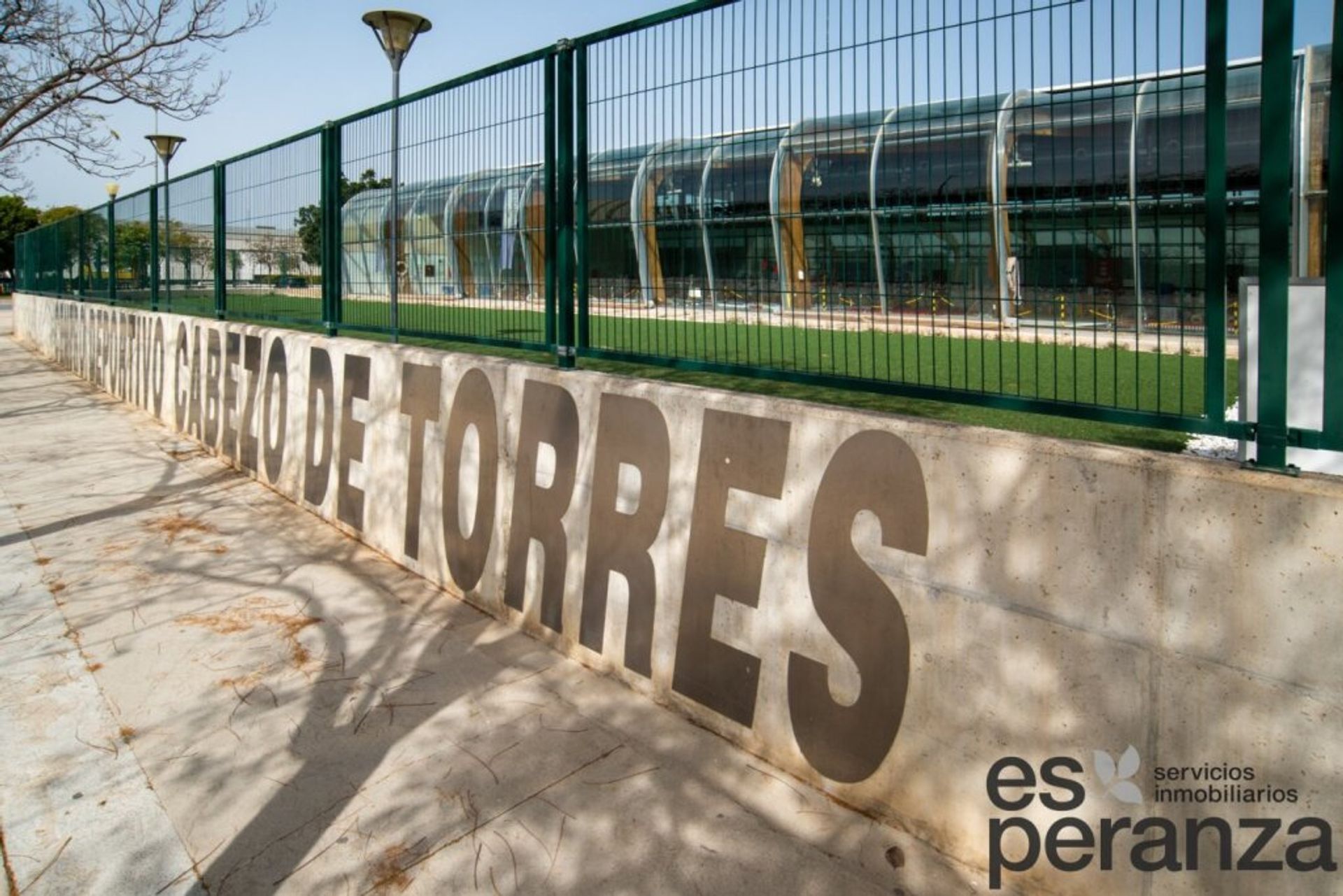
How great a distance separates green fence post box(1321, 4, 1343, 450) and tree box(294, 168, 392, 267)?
5.91 meters

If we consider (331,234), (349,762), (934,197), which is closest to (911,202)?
(934,197)

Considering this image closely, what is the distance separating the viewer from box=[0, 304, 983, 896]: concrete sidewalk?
9.20 ft

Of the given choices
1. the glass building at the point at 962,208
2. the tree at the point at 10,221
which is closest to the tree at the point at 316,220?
the glass building at the point at 962,208

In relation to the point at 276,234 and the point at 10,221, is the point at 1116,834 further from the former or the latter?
the point at 10,221

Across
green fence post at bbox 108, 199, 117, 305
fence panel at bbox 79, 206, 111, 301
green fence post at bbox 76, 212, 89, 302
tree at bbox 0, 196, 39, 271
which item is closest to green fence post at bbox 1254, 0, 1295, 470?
green fence post at bbox 108, 199, 117, 305

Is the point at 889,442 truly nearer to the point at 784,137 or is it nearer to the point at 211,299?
the point at 784,137

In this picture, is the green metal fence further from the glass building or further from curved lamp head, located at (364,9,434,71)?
curved lamp head, located at (364,9,434,71)

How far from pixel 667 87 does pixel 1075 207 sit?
196 cm

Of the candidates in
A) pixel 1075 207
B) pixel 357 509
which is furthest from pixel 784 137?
pixel 357 509


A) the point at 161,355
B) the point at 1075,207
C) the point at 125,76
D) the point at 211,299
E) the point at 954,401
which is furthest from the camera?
the point at 125,76

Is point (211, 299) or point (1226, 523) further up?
point (211, 299)

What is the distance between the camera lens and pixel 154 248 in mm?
12773

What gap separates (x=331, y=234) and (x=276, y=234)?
1.75m

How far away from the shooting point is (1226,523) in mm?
2277
